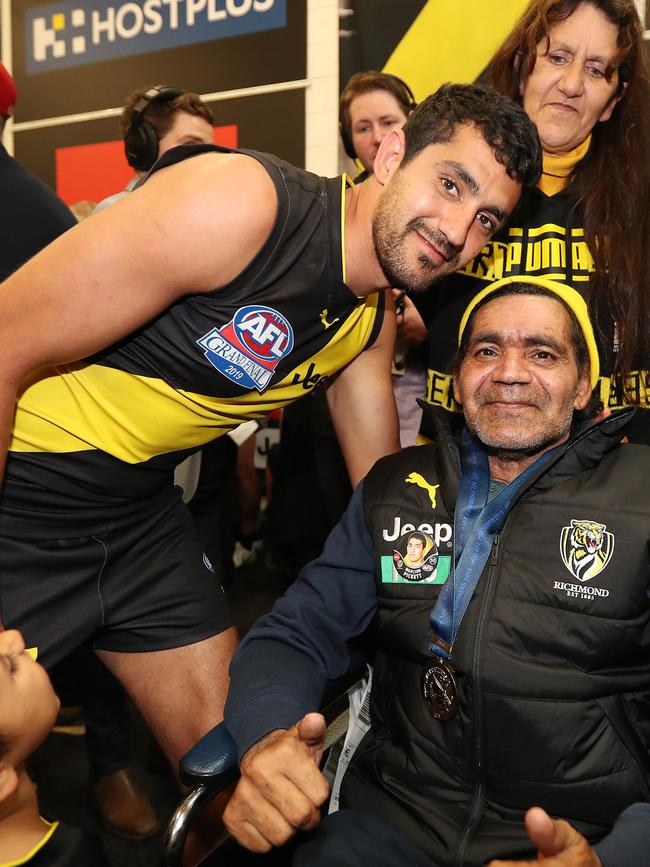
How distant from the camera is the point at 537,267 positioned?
1.83 metres

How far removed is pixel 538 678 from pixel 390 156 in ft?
3.36

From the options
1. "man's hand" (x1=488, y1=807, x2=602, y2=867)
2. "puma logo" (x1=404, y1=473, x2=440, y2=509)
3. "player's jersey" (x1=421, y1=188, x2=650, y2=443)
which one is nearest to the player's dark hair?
"player's jersey" (x1=421, y1=188, x2=650, y2=443)

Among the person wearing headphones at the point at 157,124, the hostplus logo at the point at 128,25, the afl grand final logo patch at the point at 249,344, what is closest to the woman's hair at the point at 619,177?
the afl grand final logo patch at the point at 249,344

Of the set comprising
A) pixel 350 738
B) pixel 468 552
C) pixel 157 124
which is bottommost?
pixel 350 738

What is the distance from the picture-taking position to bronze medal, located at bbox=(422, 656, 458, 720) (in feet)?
4.50

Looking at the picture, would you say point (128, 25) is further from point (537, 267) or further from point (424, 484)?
point (424, 484)

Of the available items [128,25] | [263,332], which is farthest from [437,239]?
[128,25]

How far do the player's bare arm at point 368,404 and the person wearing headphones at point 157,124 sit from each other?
1078 millimetres

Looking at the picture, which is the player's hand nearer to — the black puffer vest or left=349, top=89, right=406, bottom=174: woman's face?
left=349, top=89, right=406, bottom=174: woman's face

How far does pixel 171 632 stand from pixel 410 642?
0.54m

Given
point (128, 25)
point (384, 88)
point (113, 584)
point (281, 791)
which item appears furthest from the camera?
point (128, 25)

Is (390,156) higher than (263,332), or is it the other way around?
(390,156)

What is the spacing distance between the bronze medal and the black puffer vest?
0.02 metres

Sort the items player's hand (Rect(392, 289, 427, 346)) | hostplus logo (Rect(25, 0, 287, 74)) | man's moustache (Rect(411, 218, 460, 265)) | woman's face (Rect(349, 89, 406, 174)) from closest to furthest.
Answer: man's moustache (Rect(411, 218, 460, 265)), player's hand (Rect(392, 289, 427, 346)), woman's face (Rect(349, 89, 406, 174)), hostplus logo (Rect(25, 0, 287, 74))
